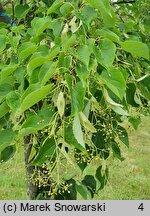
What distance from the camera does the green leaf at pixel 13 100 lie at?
1.01 m

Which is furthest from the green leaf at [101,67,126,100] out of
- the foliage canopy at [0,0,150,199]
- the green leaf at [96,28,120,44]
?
the green leaf at [96,28,120,44]

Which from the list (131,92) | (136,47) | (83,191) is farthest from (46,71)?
(83,191)

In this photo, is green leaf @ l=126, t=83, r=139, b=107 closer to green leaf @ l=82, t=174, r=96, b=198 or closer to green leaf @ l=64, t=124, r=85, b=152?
green leaf @ l=64, t=124, r=85, b=152

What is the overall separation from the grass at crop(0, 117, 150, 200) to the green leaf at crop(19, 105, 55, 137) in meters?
2.04

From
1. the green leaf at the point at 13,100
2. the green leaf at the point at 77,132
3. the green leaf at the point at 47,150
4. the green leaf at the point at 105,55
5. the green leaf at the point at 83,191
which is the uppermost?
the green leaf at the point at 105,55

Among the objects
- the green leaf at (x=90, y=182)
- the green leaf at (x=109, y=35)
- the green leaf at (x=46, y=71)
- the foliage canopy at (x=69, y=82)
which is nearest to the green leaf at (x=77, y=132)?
the foliage canopy at (x=69, y=82)

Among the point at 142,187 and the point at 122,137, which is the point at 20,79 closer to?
the point at 122,137

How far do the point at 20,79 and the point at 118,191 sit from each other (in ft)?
8.35

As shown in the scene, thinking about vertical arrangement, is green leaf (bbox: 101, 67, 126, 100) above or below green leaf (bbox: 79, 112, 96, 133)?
above

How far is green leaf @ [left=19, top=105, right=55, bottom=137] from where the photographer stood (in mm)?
908

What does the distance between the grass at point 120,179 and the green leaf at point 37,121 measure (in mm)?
2036

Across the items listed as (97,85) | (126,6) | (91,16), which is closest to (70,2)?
(91,16)

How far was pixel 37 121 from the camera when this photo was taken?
941 mm

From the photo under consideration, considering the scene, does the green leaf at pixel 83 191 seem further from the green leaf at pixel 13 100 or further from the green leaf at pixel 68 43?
the green leaf at pixel 68 43
